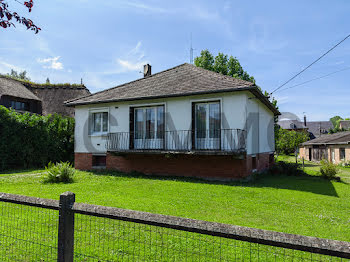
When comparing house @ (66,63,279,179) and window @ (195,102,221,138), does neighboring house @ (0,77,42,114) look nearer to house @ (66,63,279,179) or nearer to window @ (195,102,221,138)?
house @ (66,63,279,179)

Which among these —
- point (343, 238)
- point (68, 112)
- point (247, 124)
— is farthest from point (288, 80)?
point (68, 112)

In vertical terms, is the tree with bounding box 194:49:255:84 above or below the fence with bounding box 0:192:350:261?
above

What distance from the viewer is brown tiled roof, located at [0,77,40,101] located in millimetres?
23022

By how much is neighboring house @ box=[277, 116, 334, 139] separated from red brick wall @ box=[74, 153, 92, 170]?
179ft

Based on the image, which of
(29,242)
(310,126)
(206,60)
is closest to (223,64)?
(206,60)

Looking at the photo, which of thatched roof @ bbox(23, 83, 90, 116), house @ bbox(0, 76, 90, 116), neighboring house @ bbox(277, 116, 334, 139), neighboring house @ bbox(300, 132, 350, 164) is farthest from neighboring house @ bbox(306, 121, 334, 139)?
house @ bbox(0, 76, 90, 116)

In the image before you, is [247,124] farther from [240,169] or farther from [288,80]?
[288,80]

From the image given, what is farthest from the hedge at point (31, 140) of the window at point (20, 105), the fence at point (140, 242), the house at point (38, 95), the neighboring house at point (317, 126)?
the neighboring house at point (317, 126)

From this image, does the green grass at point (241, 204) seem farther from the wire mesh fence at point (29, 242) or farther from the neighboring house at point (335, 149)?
the neighboring house at point (335, 149)

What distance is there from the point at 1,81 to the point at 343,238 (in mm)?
29187

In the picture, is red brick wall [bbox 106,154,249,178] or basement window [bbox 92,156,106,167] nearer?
red brick wall [bbox 106,154,249,178]

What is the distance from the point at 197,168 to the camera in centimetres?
1142

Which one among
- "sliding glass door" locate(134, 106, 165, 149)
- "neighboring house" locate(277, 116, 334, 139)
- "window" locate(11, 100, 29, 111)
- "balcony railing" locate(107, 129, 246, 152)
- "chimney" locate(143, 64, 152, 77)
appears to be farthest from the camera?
"neighboring house" locate(277, 116, 334, 139)

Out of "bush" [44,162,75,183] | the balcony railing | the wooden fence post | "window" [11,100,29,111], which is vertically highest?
"window" [11,100,29,111]
